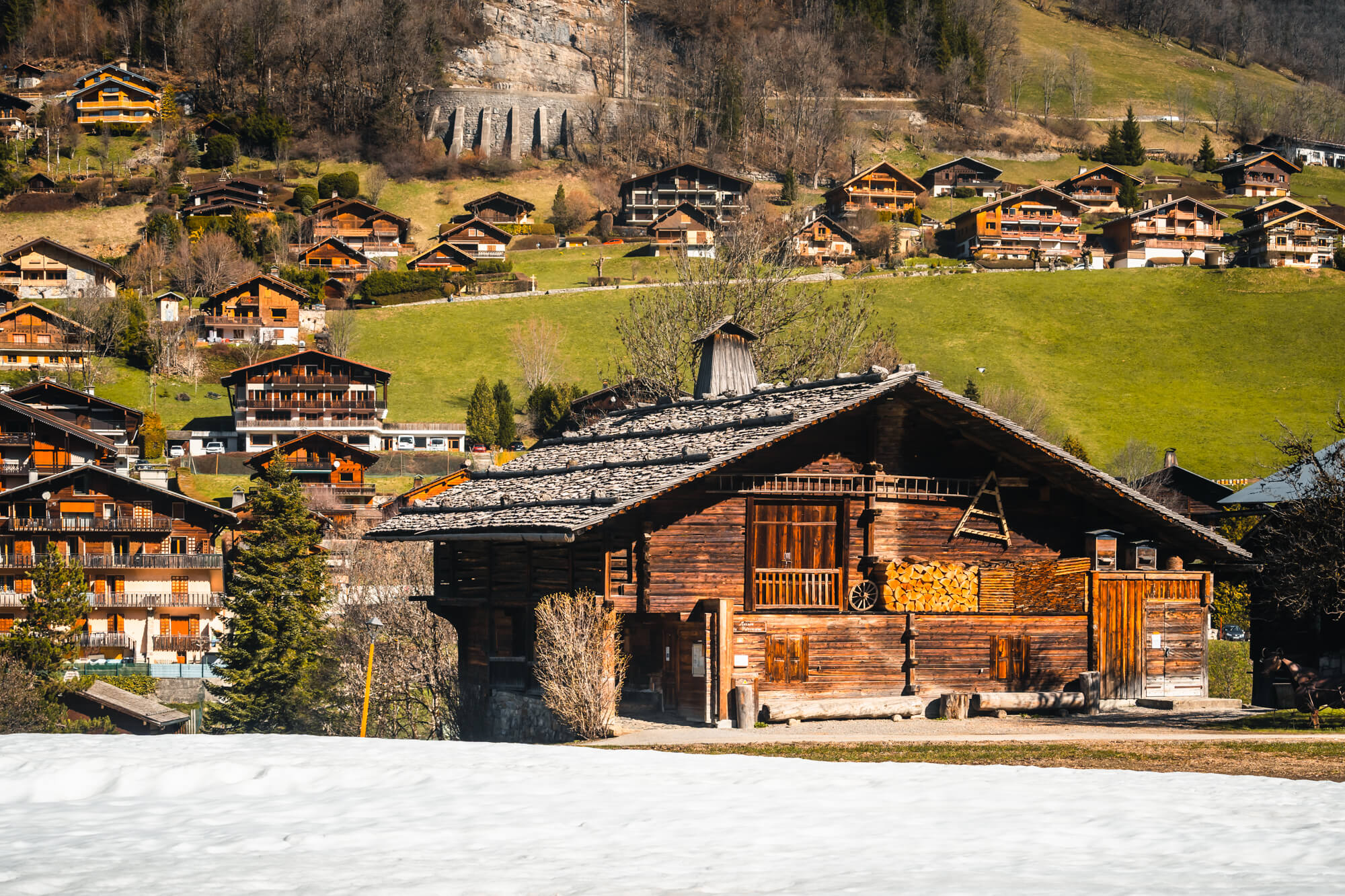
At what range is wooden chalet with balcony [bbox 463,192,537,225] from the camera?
508 ft

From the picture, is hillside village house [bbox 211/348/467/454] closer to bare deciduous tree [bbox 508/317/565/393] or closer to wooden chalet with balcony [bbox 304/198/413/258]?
bare deciduous tree [bbox 508/317/565/393]

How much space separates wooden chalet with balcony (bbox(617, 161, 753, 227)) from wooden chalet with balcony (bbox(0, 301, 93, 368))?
63.9 m

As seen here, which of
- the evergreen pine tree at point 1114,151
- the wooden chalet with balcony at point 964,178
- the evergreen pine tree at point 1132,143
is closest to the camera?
the wooden chalet with balcony at point 964,178

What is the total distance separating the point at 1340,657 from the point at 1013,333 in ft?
269

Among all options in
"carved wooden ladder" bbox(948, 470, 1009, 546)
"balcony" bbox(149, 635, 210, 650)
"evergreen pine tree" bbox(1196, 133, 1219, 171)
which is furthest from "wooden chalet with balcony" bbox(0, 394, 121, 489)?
"evergreen pine tree" bbox(1196, 133, 1219, 171)

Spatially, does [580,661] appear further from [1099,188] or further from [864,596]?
[1099,188]

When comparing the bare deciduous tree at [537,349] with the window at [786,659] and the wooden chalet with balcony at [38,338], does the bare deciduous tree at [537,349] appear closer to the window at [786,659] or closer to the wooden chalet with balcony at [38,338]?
the wooden chalet with balcony at [38,338]

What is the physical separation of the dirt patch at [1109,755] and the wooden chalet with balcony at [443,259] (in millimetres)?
118922

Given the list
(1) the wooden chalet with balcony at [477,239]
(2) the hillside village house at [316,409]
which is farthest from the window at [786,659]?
(1) the wooden chalet with balcony at [477,239]

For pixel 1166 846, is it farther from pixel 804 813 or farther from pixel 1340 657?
pixel 1340 657

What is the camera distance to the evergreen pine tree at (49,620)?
158 feet

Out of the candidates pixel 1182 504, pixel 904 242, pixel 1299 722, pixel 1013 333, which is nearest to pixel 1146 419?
pixel 1013 333

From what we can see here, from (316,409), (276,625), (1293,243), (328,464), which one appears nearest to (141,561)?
(328,464)

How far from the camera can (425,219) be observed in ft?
518
